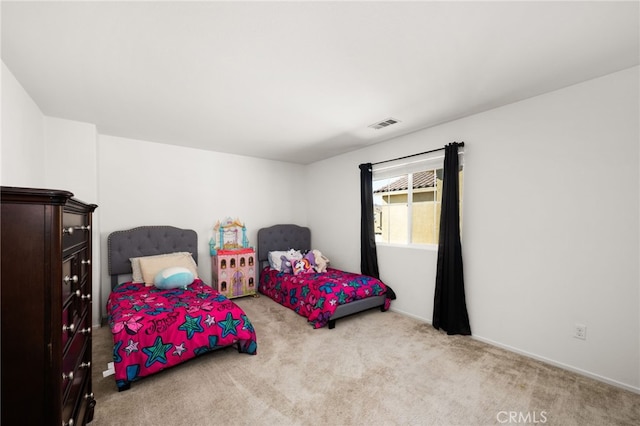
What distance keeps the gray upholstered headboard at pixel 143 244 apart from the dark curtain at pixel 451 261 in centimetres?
346

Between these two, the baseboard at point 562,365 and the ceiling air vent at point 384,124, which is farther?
the ceiling air vent at point 384,124

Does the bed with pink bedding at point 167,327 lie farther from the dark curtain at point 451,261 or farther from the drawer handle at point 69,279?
the dark curtain at point 451,261

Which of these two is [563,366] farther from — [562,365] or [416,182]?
[416,182]

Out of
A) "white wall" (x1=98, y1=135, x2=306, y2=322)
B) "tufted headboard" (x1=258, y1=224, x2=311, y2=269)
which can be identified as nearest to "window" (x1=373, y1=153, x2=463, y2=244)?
"tufted headboard" (x1=258, y1=224, x2=311, y2=269)

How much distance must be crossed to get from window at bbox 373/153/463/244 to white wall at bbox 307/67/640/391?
0.37 meters

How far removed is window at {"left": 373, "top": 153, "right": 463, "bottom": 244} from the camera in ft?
11.3

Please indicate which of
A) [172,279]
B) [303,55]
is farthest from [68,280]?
[172,279]

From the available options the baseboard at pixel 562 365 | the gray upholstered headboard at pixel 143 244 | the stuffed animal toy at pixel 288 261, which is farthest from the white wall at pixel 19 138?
the baseboard at pixel 562 365

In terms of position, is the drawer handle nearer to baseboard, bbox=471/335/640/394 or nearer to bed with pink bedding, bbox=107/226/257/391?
bed with pink bedding, bbox=107/226/257/391

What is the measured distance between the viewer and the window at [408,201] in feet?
11.3

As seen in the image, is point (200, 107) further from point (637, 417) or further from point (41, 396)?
point (637, 417)

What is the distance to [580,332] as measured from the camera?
226 cm

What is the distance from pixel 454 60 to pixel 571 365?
8.89ft

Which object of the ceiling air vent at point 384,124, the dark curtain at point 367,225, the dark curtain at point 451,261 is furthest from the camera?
the dark curtain at point 367,225
